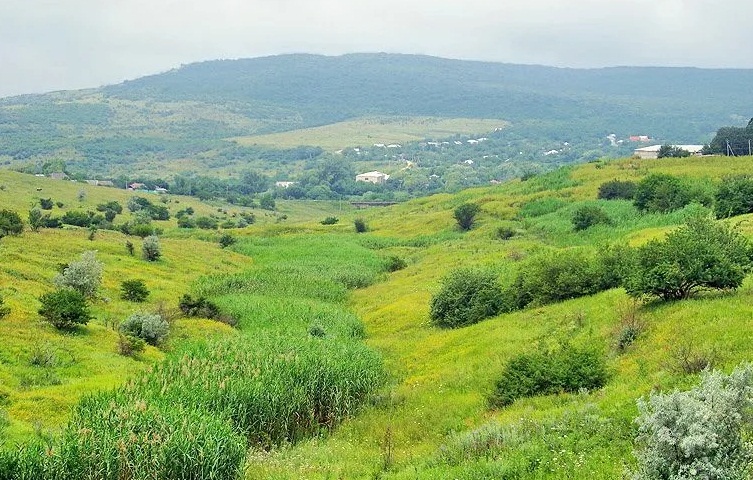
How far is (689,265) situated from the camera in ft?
82.2

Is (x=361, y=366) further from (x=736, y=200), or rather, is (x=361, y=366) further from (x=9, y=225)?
(x=9, y=225)

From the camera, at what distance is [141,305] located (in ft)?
146

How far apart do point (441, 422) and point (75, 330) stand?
62.3 feet

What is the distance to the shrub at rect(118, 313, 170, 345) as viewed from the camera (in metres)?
35.7

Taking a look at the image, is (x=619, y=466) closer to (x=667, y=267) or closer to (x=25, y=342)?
(x=667, y=267)

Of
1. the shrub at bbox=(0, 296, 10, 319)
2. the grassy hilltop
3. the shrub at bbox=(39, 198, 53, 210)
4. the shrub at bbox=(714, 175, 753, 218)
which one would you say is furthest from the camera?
the shrub at bbox=(39, 198, 53, 210)

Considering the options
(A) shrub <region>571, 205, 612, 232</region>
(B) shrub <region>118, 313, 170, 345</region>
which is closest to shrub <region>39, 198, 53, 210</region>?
(B) shrub <region>118, 313, 170, 345</region>

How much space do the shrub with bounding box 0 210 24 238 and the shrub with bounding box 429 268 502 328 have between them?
37.8 metres

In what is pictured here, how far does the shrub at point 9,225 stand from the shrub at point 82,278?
784 inches

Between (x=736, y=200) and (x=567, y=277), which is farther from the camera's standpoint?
(x=736, y=200)

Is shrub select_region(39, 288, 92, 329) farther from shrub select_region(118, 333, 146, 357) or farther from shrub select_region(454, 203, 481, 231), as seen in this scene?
shrub select_region(454, 203, 481, 231)

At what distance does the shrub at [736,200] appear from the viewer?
48.5 meters

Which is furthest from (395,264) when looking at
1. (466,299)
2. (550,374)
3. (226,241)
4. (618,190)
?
(550,374)

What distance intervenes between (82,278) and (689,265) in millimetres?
32140
